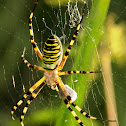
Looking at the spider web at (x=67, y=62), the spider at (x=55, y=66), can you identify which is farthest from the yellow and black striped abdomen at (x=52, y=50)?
the spider web at (x=67, y=62)

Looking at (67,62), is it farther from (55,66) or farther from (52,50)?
(52,50)

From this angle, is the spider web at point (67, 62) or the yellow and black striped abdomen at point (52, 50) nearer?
the yellow and black striped abdomen at point (52, 50)

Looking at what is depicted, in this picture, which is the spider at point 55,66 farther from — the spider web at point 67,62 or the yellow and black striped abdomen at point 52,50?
the spider web at point 67,62

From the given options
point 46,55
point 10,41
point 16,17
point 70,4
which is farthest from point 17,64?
point 46,55

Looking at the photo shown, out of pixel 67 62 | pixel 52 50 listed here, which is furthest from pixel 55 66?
pixel 67 62

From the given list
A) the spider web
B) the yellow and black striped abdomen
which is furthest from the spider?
the spider web

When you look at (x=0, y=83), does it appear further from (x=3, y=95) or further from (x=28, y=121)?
(x=28, y=121)

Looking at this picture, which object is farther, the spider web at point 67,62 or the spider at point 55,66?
the spider web at point 67,62
